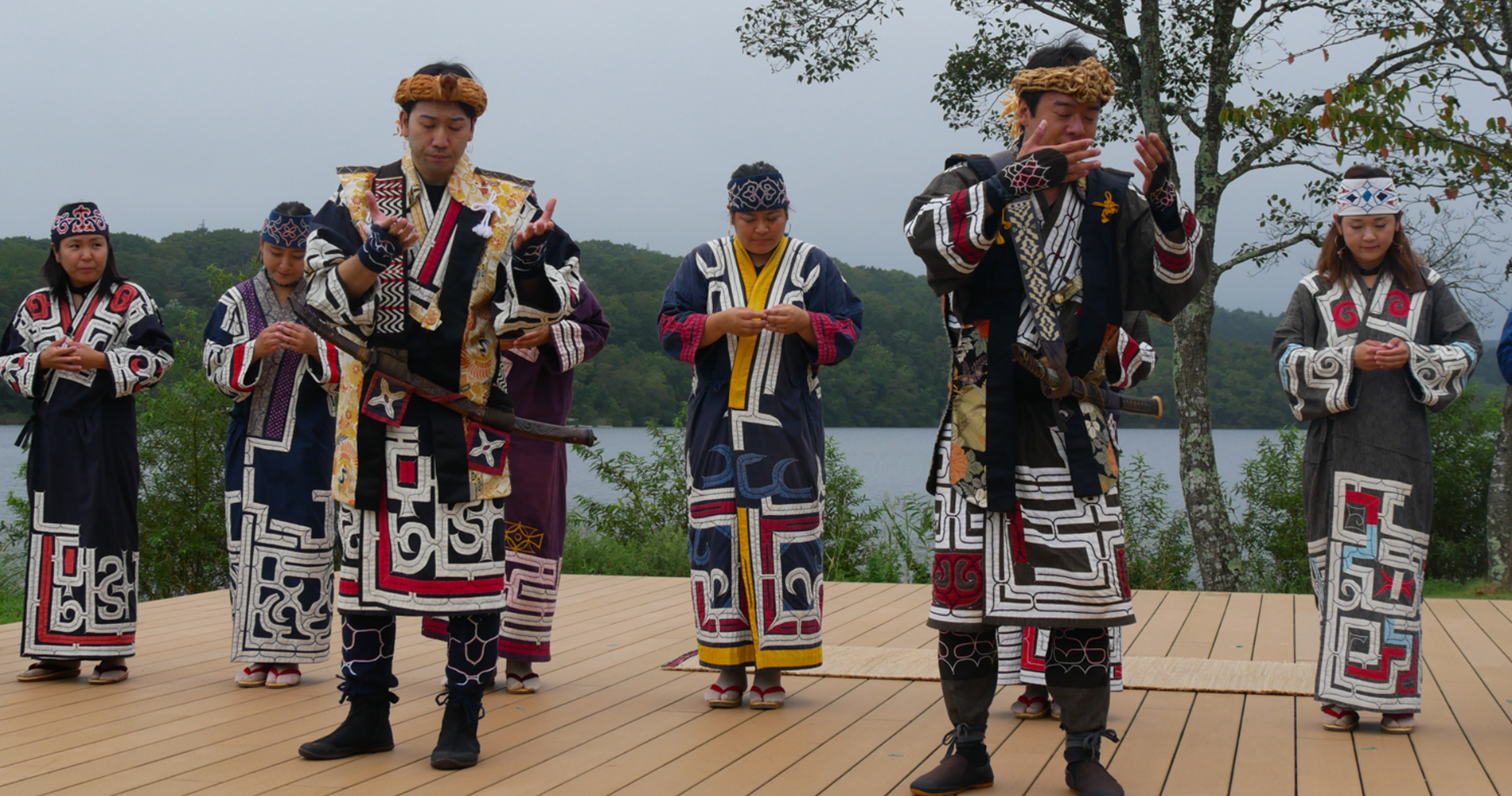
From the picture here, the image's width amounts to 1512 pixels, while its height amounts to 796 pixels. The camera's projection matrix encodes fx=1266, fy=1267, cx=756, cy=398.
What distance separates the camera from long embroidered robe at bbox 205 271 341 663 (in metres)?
4.19

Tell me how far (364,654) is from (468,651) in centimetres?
25

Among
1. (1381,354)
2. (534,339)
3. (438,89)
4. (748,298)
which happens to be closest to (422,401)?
(438,89)

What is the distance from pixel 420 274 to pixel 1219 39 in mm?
6802

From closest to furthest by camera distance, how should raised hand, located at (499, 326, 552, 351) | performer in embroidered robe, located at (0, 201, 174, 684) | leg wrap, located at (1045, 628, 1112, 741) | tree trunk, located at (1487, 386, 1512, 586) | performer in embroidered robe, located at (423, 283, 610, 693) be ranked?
leg wrap, located at (1045, 628, 1112, 741), raised hand, located at (499, 326, 552, 351), performer in embroidered robe, located at (423, 283, 610, 693), performer in embroidered robe, located at (0, 201, 174, 684), tree trunk, located at (1487, 386, 1512, 586)

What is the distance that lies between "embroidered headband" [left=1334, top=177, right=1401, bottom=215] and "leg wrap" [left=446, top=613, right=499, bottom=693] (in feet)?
8.74

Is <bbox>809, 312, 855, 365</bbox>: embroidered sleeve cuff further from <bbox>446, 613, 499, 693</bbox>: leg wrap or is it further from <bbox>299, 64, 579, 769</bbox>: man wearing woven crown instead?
<bbox>446, 613, 499, 693</bbox>: leg wrap

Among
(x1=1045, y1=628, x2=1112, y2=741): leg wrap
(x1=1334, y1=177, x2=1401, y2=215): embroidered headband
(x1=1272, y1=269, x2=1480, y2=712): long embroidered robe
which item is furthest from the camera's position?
(x1=1334, y1=177, x2=1401, y2=215): embroidered headband

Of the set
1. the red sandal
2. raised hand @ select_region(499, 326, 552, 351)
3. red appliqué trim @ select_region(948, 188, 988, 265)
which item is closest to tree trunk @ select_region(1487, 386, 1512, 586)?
the red sandal

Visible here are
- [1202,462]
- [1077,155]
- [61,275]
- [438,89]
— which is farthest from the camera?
[1202,462]

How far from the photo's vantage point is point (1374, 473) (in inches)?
138

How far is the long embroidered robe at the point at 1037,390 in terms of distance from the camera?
105 inches

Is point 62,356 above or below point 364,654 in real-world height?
above

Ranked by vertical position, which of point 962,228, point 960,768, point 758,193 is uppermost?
point 758,193

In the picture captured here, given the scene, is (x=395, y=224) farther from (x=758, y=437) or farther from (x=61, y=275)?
(x=61, y=275)
